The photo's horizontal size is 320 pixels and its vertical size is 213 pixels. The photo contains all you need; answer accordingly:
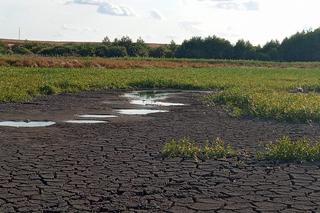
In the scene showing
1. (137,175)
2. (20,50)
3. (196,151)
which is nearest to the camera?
(137,175)

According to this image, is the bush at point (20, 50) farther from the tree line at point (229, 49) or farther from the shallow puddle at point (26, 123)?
the shallow puddle at point (26, 123)

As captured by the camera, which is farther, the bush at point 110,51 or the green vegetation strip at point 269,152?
the bush at point 110,51

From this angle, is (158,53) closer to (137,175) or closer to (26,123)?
(26,123)

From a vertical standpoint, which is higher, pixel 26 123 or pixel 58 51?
pixel 58 51

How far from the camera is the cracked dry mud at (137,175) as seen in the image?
22.2 ft

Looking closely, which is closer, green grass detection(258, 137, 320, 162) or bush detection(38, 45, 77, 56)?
green grass detection(258, 137, 320, 162)

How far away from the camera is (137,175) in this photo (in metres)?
8.34

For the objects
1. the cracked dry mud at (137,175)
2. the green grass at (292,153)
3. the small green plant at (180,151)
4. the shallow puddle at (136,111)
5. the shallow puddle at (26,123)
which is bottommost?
the shallow puddle at (136,111)

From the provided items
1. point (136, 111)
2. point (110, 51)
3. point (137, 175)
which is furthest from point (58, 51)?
point (137, 175)

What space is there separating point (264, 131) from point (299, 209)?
721 cm

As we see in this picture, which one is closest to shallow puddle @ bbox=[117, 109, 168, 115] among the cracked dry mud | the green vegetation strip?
the cracked dry mud

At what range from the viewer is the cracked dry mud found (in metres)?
6.76

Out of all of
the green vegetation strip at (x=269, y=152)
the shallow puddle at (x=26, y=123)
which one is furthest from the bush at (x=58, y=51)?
the green vegetation strip at (x=269, y=152)

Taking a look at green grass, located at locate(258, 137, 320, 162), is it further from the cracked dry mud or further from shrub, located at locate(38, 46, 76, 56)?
shrub, located at locate(38, 46, 76, 56)
